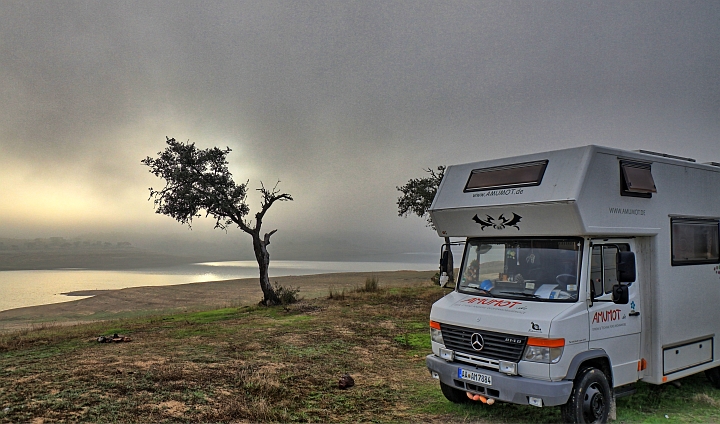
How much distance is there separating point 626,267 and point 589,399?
6.20 ft

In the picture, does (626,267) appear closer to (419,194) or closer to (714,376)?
(714,376)

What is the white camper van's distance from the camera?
6309 millimetres

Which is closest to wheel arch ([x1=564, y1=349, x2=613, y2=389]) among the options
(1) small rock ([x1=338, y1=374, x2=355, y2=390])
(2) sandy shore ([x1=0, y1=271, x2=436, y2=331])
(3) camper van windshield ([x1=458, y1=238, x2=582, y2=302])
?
(3) camper van windshield ([x1=458, y1=238, x2=582, y2=302])

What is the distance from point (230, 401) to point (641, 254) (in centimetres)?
730

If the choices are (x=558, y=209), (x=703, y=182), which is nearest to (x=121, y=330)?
(x=558, y=209)

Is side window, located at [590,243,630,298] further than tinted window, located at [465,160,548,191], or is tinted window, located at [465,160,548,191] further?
tinted window, located at [465,160,548,191]

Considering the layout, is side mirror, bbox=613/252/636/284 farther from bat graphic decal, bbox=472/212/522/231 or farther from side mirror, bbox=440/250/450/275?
side mirror, bbox=440/250/450/275

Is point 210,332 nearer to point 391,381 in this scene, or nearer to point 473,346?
point 391,381

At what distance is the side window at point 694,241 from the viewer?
807 cm

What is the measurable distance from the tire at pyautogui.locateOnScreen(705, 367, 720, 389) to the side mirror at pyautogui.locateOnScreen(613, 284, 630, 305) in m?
4.28

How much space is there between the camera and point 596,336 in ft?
21.6

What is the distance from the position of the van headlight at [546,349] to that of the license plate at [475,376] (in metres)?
0.70

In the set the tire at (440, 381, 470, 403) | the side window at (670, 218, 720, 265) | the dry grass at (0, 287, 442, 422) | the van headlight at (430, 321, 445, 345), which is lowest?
the dry grass at (0, 287, 442, 422)

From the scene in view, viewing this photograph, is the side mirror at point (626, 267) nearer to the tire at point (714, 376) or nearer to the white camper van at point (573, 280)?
the white camper van at point (573, 280)
